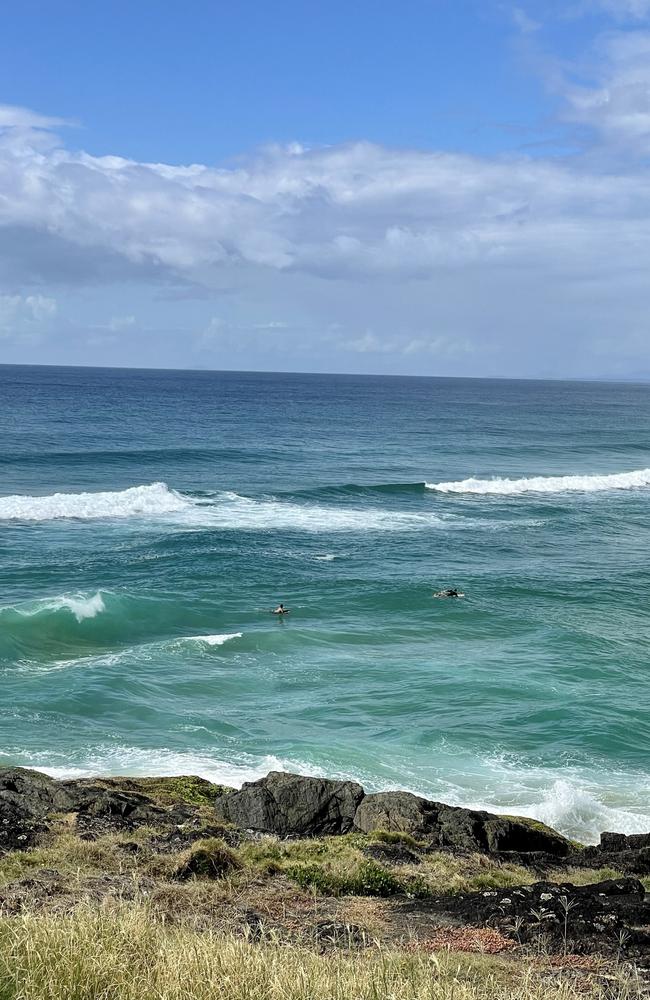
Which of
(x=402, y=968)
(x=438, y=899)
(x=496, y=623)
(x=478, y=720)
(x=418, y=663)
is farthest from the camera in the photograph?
(x=496, y=623)

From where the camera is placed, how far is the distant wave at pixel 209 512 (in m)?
46.3

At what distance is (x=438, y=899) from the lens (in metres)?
12.4

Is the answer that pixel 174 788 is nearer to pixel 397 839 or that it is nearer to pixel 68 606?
pixel 397 839

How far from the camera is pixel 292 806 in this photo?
16.8 m

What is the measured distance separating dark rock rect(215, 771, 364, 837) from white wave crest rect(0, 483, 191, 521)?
3146cm

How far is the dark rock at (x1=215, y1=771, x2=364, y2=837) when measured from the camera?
54.4ft

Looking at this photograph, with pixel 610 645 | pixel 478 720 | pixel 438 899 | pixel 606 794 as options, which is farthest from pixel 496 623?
pixel 438 899

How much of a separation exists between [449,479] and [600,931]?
54921 mm

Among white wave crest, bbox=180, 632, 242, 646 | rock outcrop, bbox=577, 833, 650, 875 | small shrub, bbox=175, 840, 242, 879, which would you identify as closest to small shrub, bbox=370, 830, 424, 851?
rock outcrop, bbox=577, 833, 650, 875

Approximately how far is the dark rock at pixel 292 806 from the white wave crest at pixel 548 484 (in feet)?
140

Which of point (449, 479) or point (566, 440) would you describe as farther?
point (566, 440)

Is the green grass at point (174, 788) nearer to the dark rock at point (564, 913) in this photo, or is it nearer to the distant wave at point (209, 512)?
the dark rock at point (564, 913)

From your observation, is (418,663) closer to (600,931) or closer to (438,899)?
(438,899)

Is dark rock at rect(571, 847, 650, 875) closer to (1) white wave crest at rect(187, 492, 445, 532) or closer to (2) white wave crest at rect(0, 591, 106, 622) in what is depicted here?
(2) white wave crest at rect(0, 591, 106, 622)
